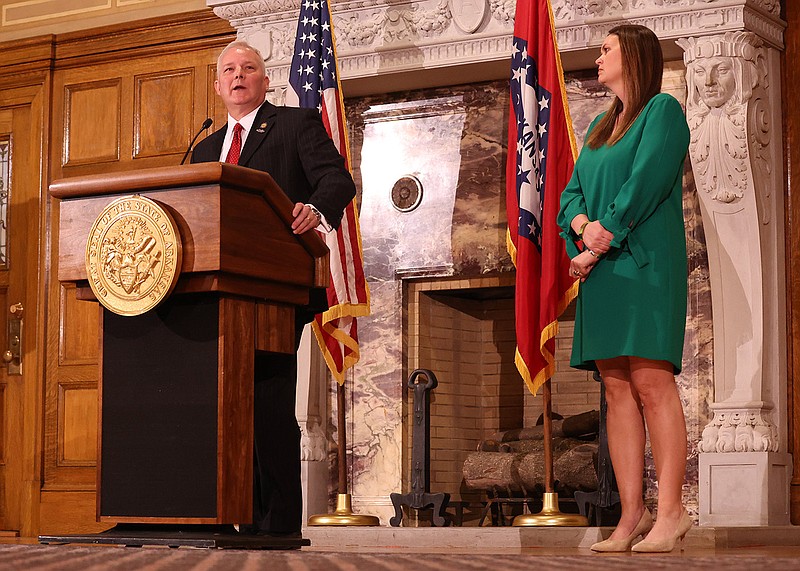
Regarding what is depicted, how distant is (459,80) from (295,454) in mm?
3247

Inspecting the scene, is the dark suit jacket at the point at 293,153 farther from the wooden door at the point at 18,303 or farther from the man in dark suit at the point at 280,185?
the wooden door at the point at 18,303

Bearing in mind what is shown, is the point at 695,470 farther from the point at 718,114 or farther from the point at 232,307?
the point at 232,307

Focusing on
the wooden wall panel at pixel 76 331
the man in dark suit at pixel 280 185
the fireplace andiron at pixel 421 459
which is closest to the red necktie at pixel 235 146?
the man in dark suit at pixel 280 185

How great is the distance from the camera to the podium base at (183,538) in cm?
247

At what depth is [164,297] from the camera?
8.32 feet

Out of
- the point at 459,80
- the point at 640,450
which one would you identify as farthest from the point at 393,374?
the point at 640,450

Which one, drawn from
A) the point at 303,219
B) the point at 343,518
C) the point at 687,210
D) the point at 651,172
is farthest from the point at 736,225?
the point at 303,219

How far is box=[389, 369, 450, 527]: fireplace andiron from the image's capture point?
5125 mm

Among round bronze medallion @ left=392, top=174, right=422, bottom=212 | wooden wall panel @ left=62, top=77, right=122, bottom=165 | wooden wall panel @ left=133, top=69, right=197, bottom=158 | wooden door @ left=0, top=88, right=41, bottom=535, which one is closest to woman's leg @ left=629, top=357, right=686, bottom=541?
round bronze medallion @ left=392, top=174, right=422, bottom=212

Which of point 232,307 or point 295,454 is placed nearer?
point 232,307

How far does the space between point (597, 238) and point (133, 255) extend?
1.31 metres

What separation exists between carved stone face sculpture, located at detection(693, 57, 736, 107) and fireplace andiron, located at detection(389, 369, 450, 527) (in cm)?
160

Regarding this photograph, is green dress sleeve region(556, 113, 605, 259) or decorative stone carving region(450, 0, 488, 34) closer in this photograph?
green dress sleeve region(556, 113, 605, 259)

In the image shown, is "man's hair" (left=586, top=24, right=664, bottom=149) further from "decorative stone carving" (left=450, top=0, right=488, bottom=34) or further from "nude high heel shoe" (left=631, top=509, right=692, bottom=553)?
"decorative stone carving" (left=450, top=0, right=488, bottom=34)
